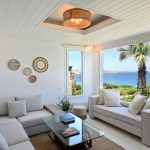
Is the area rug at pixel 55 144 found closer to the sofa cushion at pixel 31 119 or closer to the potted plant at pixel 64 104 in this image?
the sofa cushion at pixel 31 119

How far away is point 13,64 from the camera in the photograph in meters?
4.24

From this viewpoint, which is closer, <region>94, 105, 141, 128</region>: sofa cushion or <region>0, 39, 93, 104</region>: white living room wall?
<region>94, 105, 141, 128</region>: sofa cushion

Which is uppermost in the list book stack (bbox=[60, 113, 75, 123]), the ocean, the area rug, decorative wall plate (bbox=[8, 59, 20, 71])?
decorative wall plate (bbox=[8, 59, 20, 71])

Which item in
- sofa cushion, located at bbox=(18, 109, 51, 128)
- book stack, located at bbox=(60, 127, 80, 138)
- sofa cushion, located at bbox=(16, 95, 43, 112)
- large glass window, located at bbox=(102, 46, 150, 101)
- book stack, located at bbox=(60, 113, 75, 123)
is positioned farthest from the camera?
large glass window, located at bbox=(102, 46, 150, 101)

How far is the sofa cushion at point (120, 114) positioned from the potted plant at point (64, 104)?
86 cm

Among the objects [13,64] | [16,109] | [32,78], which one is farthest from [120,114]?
[13,64]

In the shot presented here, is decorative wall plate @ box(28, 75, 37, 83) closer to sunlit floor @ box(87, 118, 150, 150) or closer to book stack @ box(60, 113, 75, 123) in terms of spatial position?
book stack @ box(60, 113, 75, 123)

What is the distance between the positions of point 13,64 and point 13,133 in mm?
2217

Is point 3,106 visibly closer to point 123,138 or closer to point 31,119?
point 31,119

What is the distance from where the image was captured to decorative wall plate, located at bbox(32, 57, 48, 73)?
15.0 ft

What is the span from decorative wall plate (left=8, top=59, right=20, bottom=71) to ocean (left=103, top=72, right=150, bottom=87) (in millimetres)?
3058

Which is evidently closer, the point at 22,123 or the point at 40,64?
the point at 22,123

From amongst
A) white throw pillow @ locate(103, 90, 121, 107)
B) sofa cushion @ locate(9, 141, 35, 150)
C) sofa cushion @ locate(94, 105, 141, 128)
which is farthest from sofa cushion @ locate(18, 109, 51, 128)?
white throw pillow @ locate(103, 90, 121, 107)

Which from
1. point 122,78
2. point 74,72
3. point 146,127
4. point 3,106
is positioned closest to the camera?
point 146,127
